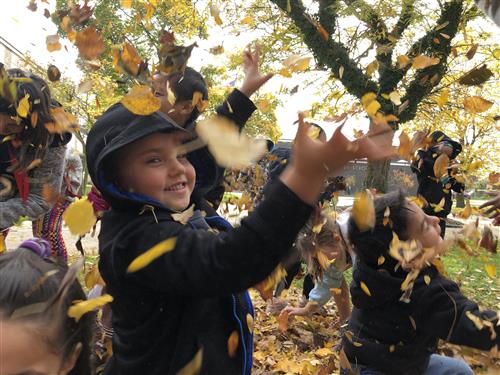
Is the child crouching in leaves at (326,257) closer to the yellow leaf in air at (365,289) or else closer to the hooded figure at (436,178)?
the yellow leaf in air at (365,289)

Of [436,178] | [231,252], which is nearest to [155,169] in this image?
[231,252]

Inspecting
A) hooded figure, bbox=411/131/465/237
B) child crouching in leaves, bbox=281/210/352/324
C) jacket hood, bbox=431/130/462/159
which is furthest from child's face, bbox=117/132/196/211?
jacket hood, bbox=431/130/462/159

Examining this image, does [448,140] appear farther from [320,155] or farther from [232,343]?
[320,155]

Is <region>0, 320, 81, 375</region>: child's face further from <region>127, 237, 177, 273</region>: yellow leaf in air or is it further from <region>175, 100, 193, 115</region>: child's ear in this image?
<region>175, 100, 193, 115</region>: child's ear

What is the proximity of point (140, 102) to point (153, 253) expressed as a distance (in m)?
0.51

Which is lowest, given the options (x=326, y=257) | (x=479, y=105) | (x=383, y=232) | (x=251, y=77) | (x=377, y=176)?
(x=377, y=176)

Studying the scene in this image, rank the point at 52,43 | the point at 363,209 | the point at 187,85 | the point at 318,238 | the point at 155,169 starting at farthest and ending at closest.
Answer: the point at 318,238 < the point at 187,85 < the point at 52,43 < the point at 363,209 < the point at 155,169

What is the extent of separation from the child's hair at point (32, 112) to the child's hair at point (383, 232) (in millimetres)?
1880

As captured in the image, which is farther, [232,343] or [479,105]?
[479,105]

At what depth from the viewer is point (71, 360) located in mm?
1413

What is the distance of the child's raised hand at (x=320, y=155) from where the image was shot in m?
1.08

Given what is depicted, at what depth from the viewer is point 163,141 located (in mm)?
1483

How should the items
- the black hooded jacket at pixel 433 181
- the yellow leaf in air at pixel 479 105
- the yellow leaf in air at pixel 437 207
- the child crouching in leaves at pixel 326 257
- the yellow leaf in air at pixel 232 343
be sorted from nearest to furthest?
the yellow leaf in air at pixel 232 343, the yellow leaf in air at pixel 479 105, the child crouching in leaves at pixel 326 257, the yellow leaf in air at pixel 437 207, the black hooded jacket at pixel 433 181

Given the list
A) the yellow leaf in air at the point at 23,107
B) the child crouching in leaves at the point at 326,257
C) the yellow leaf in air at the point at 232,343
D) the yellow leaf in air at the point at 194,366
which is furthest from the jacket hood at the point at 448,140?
the yellow leaf in air at the point at 194,366
